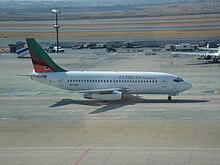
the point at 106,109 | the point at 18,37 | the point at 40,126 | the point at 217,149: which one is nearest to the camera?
the point at 217,149

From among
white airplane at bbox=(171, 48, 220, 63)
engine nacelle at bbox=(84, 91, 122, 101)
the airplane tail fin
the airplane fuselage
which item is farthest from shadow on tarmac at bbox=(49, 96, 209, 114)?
white airplane at bbox=(171, 48, 220, 63)

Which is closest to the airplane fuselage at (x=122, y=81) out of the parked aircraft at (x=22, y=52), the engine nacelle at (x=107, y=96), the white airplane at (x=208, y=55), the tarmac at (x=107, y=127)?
the tarmac at (x=107, y=127)

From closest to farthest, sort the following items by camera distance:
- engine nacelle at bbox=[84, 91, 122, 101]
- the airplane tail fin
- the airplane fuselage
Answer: engine nacelle at bbox=[84, 91, 122, 101] < the airplane fuselage < the airplane tail fin

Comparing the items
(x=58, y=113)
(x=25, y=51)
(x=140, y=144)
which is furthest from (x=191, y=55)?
(x=140, y=144)

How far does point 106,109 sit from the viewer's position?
2201 inches

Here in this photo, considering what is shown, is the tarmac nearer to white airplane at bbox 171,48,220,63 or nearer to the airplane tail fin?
the airplane tail fin

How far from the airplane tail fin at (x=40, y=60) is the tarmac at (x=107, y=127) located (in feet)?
12.0

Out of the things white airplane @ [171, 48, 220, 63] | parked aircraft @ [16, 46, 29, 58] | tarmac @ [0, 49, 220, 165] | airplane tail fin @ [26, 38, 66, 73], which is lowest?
tarmac @ [0, 49, 220, 165]

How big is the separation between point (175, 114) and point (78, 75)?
14.1m

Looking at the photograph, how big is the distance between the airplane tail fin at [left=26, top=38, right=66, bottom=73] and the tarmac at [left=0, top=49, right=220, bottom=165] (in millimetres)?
3672

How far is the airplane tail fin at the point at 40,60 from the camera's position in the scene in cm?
6206

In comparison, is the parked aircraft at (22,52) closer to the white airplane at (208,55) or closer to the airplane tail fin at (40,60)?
the white airplane at (208,55)

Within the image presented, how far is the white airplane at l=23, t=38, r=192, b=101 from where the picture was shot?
5953 centimetres

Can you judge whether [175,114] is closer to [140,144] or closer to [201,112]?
[201,112]
